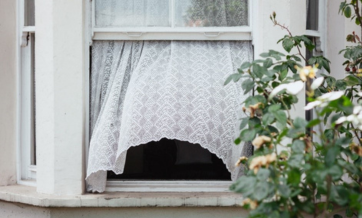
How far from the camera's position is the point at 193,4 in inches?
168

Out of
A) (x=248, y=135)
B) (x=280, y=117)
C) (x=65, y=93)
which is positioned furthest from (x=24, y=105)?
(x=280, y=117)

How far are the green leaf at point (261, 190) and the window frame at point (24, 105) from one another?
240 cm

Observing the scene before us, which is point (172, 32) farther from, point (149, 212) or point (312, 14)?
point (149, 212)

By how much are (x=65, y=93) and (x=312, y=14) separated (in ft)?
5.60

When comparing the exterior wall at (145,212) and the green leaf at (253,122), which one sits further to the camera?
the exterior wall at (145,212)

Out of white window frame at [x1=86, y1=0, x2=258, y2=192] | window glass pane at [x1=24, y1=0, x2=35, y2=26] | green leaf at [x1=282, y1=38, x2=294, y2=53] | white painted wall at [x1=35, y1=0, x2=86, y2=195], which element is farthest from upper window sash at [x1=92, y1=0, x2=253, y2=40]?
window glass pane at [x1=24, y1=0, x2=35, y2=26]

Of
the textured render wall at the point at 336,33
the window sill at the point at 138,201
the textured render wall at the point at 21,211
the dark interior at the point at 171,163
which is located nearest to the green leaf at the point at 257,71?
the window sill at the point at 138,201

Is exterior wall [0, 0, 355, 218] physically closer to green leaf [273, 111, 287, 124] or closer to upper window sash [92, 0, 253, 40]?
upper window sash [92, 0, 253, 40]

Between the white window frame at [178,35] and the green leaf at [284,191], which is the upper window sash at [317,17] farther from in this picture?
the green leaf at [284,191]

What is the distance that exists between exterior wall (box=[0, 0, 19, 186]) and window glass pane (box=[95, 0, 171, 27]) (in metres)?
0.70

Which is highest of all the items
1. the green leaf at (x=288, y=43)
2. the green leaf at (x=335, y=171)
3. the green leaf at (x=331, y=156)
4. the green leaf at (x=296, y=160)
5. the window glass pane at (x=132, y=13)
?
the window glass pane at (x=132, y=13)

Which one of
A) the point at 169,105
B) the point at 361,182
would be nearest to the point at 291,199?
the point at 361,182

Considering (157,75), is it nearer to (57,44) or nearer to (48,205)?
(57,44)

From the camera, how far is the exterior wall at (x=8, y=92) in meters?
4.55
